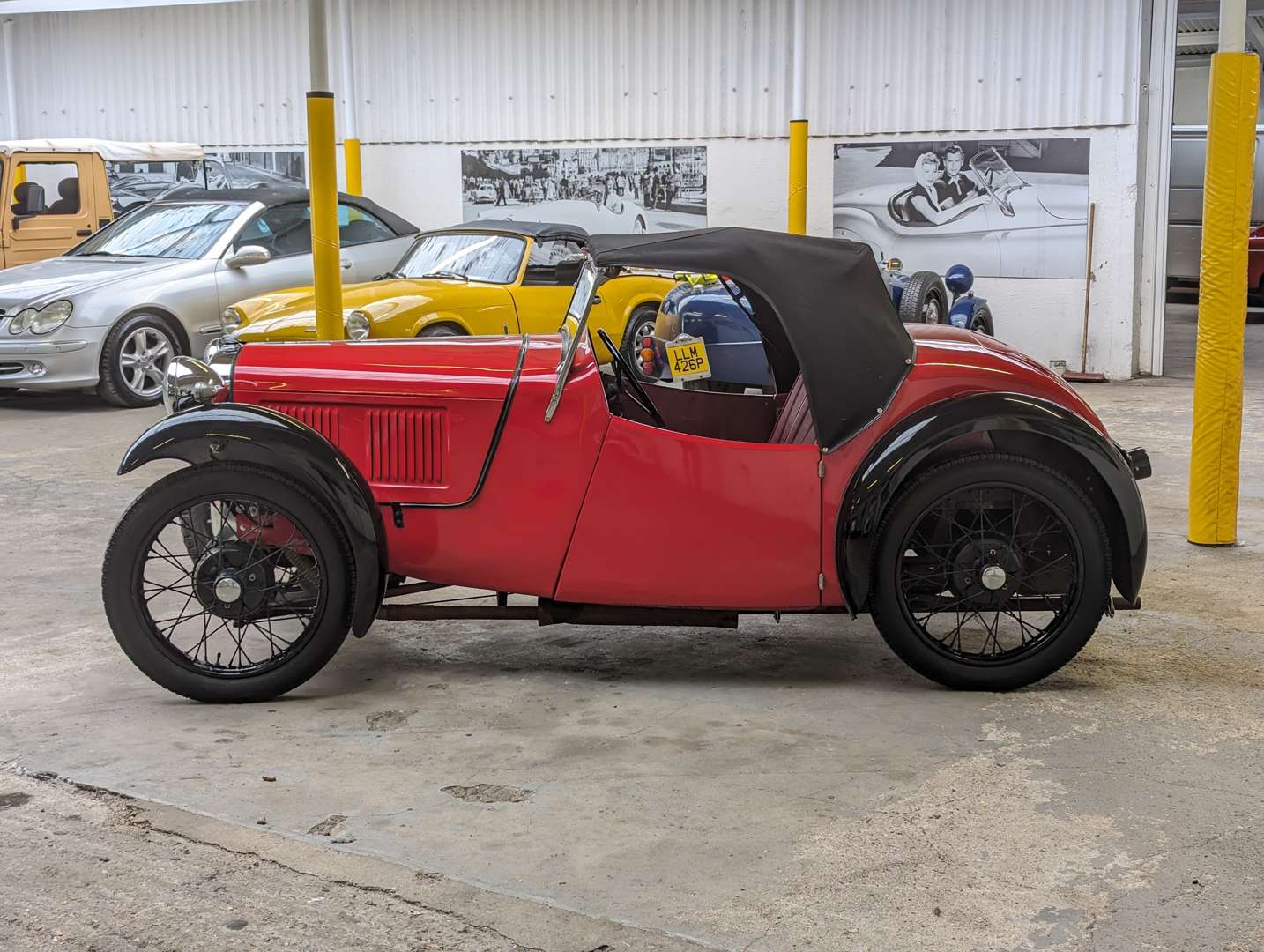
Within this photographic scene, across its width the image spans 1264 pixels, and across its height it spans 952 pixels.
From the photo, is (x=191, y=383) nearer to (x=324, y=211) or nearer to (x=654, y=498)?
(x=654, y=498)

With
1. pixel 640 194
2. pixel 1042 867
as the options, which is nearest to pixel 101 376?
pixel 640 194

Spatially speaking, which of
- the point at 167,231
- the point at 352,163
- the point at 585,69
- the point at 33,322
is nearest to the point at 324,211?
the point at 33,322

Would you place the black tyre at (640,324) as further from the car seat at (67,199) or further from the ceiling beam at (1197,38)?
the ceiling beam at (1197,38)

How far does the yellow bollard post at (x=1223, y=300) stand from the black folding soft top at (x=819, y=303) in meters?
2.39

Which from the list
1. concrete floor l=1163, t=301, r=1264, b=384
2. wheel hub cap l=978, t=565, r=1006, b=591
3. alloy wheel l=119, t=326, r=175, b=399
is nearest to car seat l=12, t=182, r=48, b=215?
Result: alloy wheel l=119, t=326, r=175, b=399

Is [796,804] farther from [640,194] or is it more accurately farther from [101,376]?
[640,194]

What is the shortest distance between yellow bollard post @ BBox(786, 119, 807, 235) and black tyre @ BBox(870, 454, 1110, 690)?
10.4 metres

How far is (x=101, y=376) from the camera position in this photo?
11.1 metres

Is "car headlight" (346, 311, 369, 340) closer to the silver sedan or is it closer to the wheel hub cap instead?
the silver sedan

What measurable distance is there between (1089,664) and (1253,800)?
1.21 m

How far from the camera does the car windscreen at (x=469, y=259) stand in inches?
420

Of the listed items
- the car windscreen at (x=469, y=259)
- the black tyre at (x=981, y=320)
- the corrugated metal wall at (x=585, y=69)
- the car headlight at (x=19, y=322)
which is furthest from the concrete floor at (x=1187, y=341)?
the car headlight at (x=19, y=322)

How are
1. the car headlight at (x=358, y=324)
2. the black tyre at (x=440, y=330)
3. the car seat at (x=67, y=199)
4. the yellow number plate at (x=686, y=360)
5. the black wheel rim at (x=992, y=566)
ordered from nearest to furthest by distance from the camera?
the black wheel rim at (x=992, y=566), the yellow number plate at (x=686, y=360), the car headlight at (x=358, y=324), the black tyre at (x=440, y=330), the car seat at (x=67, y=199)

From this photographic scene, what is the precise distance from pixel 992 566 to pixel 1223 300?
264 centimetres
